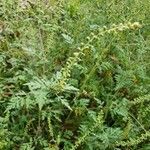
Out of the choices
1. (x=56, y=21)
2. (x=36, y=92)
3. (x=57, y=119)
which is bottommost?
(x=57, y=119)

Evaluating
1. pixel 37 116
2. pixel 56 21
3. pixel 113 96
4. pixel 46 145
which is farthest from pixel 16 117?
pixel 56 21

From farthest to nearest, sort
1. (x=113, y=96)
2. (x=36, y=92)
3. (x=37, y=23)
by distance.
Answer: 1. (x=37, y=23)
2. (x=113, y=96)
3. (x=36, y=92)

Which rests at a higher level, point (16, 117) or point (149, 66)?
point (149, 66)

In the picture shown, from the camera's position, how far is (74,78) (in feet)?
12.2

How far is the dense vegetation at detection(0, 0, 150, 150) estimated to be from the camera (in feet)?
10.5

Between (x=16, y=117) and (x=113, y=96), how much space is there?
35.7 inches

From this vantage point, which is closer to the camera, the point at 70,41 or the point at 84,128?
the point at 84,128

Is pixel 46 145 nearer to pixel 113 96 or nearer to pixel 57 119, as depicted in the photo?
pixel 57 119

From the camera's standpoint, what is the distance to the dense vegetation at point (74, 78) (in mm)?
3199

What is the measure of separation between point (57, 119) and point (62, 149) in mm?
295

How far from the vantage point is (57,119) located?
11.2ft

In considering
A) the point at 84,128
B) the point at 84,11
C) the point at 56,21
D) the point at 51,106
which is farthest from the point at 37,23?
the point at 84,128

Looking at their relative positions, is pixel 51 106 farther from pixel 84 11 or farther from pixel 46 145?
pixel 84 11

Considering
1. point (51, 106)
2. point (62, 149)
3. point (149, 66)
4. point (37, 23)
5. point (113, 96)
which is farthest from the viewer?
point (37, 23)
